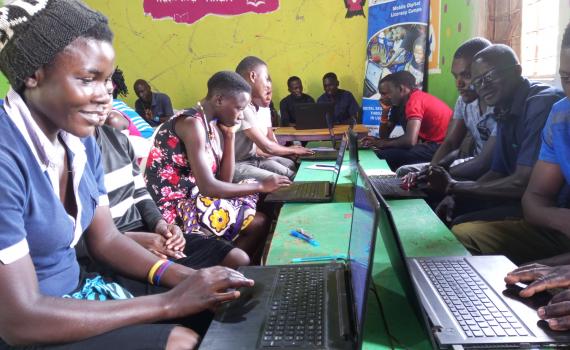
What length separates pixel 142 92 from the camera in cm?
611

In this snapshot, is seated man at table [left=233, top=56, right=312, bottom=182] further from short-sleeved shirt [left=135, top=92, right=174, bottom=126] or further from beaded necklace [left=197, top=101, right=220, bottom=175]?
short-sleeved shirt [left=135, top=92, right=174, bottom=126]

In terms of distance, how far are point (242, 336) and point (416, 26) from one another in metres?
4.59

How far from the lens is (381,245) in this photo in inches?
37.4

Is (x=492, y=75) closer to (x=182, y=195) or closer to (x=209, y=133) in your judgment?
(x=209, y=133)

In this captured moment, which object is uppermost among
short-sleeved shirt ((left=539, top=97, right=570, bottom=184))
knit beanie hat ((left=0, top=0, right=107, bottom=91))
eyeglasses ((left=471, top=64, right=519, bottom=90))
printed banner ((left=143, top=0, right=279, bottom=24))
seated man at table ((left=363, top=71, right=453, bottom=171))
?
printed banner ((left=143, top=0, right=279, bottom=24))

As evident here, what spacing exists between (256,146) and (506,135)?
1.86m

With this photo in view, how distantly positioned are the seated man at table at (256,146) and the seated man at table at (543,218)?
1.49m

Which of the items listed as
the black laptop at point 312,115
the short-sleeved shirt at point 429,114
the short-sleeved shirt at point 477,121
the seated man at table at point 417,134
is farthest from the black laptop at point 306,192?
the black laptop at point 312,115

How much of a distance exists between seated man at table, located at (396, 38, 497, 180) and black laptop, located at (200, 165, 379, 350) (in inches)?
42.6

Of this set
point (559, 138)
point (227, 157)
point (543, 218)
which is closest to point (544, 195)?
point (543, 218)

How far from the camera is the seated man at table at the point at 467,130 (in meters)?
2.38

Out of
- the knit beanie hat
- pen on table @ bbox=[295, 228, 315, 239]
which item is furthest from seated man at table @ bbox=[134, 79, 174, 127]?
the knit beanie hat

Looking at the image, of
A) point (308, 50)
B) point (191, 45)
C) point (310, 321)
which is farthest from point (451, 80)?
point (310, 321)

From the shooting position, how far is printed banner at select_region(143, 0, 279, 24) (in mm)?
6168
